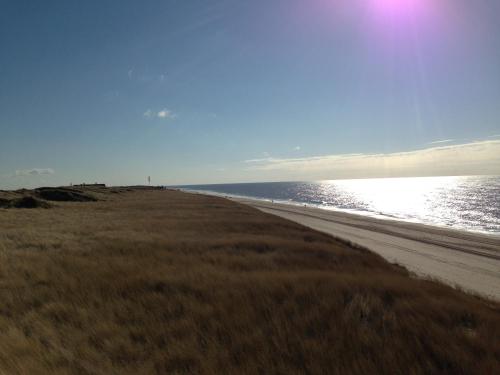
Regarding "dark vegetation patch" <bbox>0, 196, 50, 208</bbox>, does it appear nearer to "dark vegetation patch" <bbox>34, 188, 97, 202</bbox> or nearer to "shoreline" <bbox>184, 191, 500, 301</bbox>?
"dark vegetation patch" <bbox>34, 188, 97, 202</bbox>

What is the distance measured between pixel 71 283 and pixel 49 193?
163 feet

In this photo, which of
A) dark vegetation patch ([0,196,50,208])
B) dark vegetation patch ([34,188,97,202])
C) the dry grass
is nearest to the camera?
the dry grass

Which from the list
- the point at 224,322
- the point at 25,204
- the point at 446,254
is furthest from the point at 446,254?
the point at 25,204

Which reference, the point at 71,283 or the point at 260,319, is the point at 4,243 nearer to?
the point at 71,283

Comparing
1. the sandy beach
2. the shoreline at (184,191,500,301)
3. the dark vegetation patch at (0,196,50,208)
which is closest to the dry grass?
the shoreline at (184,191,500,301)

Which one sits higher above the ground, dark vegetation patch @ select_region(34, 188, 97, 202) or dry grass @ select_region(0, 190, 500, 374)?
dark vegetation patch @ select_region(34, 188, 97, 202)

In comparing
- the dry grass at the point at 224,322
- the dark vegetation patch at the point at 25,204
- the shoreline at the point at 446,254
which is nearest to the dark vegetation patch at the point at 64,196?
the dark vegetation patch at the point at 25,204

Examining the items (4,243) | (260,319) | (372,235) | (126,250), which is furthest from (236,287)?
(372,235)

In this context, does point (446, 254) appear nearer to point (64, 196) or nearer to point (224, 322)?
point (224, 322)

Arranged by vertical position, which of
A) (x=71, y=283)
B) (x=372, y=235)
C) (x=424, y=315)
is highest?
(x=71, y=283)

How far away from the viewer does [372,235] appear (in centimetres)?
3142

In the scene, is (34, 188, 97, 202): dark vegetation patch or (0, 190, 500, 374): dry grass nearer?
(0, 190, 500, 374): dry grass

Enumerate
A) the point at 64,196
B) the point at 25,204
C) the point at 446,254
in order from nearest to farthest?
1. the point at 446,254
2. the point at 25,204
3. the point at 64,196

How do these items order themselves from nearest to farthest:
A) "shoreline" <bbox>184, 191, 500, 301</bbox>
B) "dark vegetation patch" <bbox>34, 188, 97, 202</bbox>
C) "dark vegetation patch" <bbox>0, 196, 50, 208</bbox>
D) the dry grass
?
the dry grass
"shoreline" <bbox>184, 191, 500, 301</bbox>
"dark vegetation patch" <bbox>0, 196, 50, 208</bbox>
"dark vegetation patch" <bbox>34, 188, 97, 202</bbox>
